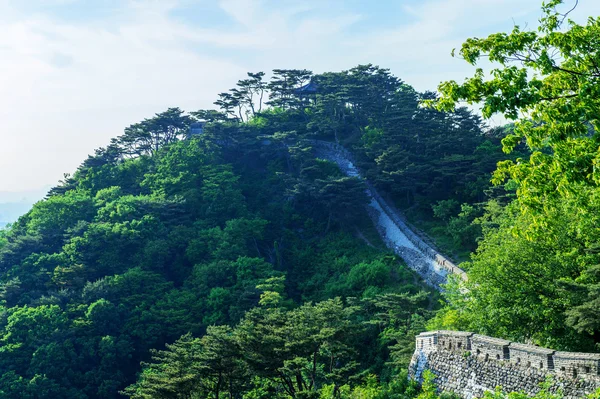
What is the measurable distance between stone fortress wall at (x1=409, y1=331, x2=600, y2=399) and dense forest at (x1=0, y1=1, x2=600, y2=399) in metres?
0.81

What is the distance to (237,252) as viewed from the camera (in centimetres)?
3678

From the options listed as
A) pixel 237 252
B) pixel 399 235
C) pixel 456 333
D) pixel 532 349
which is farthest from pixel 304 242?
pixel 532 349

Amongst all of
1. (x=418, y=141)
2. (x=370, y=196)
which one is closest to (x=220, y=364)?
(x=370, y=196)

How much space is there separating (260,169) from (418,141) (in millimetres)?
14300

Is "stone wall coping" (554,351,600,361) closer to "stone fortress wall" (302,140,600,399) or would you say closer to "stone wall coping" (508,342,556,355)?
"stone fortress wall" (302,140,600,399)

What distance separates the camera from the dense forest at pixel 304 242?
9367 millimetres

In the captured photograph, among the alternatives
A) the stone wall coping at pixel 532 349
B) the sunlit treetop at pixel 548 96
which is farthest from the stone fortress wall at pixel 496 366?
the sunlit treetop at pixel 548 96

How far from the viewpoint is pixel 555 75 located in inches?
352

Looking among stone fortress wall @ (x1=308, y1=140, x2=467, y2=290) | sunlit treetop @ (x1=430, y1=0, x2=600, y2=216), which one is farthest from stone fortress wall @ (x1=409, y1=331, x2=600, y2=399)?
stone fortress wall @ (x1=308, y1=140, x2=467, y2=290)

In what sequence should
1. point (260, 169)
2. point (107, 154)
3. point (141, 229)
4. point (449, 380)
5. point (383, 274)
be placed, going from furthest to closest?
1. point (107, 154)
2. point (260, 169)
3. point (141, 229)
4. point (383, 274)
5. point (449, 380)

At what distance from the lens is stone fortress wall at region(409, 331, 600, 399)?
1047 centimetres

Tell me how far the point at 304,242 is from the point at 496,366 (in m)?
27.9

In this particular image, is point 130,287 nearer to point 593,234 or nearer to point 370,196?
point 370,196

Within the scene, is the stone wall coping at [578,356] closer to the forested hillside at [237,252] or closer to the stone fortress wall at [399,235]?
the forested hillside at [237,252]
